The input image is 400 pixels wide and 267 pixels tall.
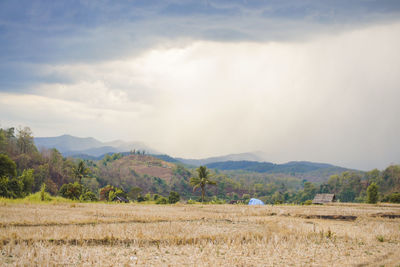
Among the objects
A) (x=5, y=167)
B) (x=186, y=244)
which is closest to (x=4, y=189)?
(x=5, y=167)

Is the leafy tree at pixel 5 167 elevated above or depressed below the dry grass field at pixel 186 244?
above

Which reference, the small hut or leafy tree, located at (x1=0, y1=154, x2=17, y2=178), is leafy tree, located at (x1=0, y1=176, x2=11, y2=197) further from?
the small hut

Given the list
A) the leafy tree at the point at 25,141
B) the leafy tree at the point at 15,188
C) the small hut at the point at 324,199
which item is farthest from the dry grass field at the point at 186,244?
the leafy tree at the point at 25,141

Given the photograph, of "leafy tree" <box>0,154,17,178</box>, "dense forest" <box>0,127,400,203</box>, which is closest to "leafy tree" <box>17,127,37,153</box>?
"dense forest" <box>0,127,400,203</box>

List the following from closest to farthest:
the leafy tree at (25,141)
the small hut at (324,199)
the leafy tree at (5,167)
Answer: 1. the leafy tree at (5,167)
2. the small hut at (324,199)
3. the leafy tree at (25,141)

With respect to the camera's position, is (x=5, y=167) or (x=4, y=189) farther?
(x=5, y=167)

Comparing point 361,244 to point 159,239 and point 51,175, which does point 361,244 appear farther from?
point 51,175

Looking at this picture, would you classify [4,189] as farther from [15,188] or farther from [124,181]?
[124,181]

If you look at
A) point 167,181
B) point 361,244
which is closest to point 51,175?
point 167,181

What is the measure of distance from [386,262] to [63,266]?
977cm

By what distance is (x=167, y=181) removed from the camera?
→ 15988 centimetres

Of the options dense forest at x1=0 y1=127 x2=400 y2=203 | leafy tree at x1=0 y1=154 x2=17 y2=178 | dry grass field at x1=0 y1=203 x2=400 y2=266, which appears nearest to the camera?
dry grass field at x1=0 y1=203 x2=400 y2=266

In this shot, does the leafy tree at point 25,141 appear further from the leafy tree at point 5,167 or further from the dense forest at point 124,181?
the leafy tree at point 5,167

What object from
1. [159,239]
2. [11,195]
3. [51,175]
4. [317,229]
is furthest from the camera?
[51,175]
